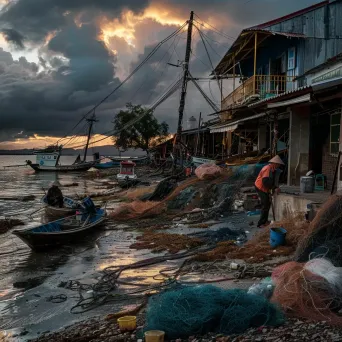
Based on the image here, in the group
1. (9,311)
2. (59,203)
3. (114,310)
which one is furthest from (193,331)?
(59,203)

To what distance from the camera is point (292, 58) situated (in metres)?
20.8

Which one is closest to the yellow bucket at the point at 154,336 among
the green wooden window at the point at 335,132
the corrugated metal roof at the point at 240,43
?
the green wooden window at the point at 335,132

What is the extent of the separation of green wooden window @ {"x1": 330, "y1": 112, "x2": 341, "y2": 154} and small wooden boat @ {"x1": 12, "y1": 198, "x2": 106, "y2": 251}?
25.4ft

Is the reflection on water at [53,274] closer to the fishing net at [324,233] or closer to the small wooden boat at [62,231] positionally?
the small wooden boat at [62,231]

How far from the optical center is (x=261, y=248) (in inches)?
343

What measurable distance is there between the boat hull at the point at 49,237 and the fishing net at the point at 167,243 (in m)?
1.92

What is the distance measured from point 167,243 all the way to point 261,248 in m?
2.84

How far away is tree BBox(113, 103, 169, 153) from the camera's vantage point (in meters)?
65.8

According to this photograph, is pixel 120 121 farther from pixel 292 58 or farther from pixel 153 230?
pixel 153 230

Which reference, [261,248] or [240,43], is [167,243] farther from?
[240,43]

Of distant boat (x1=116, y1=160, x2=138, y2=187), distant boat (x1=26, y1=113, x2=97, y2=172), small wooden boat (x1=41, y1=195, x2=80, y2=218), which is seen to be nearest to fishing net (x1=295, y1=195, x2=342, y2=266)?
small wooden boat (x1=41, y1=195, x2=80, y2=218)

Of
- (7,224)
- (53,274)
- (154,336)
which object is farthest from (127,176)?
(154,336)

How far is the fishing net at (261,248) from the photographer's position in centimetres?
834

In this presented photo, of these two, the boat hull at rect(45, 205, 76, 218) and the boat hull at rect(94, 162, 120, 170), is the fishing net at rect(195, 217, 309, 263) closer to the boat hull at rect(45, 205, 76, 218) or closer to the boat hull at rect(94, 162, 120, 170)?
the boat hull at rect(45, 205, 76, 218)
